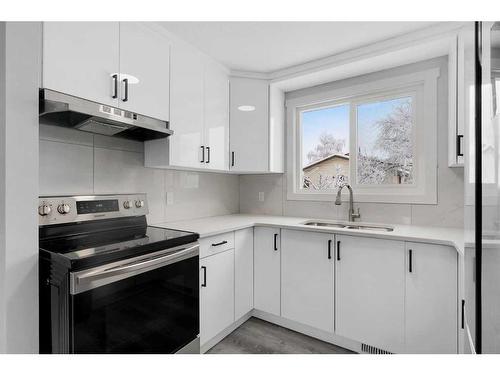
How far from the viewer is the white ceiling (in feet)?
6.04

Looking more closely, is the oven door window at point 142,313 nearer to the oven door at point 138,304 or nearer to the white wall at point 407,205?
the oven door at point 138,304

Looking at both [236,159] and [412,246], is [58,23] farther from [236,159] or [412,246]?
[412,246]

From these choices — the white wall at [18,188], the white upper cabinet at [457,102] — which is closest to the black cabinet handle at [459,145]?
the white upper cabinet at [457,102]

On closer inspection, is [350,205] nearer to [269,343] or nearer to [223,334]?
[269,343]

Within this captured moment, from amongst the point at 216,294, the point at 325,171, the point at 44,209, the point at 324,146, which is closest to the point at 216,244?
the point at 216,294

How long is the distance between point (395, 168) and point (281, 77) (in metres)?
1.32

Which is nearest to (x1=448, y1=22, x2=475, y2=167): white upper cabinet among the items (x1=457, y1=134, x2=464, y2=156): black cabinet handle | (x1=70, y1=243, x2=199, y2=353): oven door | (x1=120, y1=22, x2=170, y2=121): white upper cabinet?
(x1=457, y1=134, x2=464, y2=156): black cabinet handle

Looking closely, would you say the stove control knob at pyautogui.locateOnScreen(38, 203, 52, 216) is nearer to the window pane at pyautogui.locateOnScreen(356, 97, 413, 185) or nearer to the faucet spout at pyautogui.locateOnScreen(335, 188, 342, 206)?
the faucet spout at pyautogui.locateOnScreen(335, 188, 342, 206)

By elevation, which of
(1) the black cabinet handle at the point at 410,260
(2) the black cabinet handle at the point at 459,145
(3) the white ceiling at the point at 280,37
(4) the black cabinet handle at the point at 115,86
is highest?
(3) the white ceiling at the point at 280,37

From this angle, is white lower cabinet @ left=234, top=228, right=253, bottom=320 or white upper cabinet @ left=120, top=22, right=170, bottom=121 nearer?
white upper cabinet @ left=120, top=22, right=170, bottom=121

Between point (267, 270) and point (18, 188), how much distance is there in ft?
5.70

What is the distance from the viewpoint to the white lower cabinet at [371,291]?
1730 mm

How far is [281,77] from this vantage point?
100 inches

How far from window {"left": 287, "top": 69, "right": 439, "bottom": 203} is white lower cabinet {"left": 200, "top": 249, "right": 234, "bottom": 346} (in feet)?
3.77
